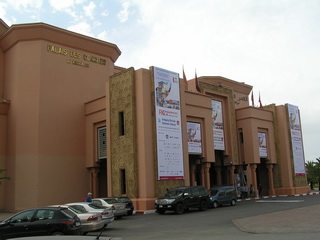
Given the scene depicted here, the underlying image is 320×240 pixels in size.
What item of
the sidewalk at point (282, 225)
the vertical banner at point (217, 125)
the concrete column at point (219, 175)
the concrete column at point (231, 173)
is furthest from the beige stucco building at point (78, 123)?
the sidewalk at point (282, 225)

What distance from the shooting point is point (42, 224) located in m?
12.2

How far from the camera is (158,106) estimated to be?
90.4ft

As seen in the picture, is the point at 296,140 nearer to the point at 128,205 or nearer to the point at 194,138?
the point at 194,138

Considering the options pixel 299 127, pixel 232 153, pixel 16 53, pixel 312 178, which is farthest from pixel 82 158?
pixel 312 178

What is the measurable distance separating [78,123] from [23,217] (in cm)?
2006

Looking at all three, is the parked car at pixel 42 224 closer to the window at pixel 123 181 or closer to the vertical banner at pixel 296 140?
the window at pixel 123 181

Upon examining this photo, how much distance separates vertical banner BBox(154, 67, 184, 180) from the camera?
88.6 ft

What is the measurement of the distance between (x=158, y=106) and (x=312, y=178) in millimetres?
49561

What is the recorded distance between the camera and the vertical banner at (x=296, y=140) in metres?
41.1

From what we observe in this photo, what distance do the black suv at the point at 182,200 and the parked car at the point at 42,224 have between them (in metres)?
11.0

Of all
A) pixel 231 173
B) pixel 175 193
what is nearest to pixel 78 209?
pixel 175 193

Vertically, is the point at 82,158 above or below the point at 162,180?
above

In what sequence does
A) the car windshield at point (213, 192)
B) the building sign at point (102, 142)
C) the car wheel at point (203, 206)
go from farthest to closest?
the building sign at point (102, 142), the car windshield at point (213, 192), the car wheel at point (203, 206)

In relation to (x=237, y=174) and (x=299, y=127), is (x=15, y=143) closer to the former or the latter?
(x=237, y=174)
